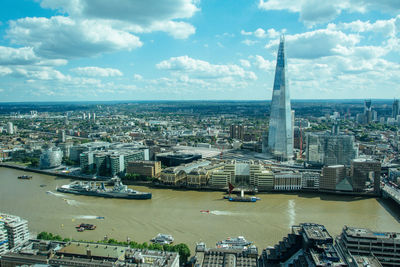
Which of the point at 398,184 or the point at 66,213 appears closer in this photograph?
the point at 66,213

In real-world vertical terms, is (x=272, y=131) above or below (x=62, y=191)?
above

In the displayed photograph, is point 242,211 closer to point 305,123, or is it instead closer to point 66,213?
point 66,213

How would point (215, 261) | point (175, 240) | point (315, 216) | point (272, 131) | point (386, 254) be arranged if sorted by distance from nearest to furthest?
point (215, 261), point (386, 254), point (175, 240), point (315, 216), point (272, 131)

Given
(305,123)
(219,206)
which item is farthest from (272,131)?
(305,123)

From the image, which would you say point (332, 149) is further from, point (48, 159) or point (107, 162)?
point (48, 159)

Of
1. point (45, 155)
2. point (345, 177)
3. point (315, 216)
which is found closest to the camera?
point (315, 216)

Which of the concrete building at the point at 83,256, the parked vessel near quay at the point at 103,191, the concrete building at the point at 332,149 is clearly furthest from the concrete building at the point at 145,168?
the concrete building at the point at 83,256
